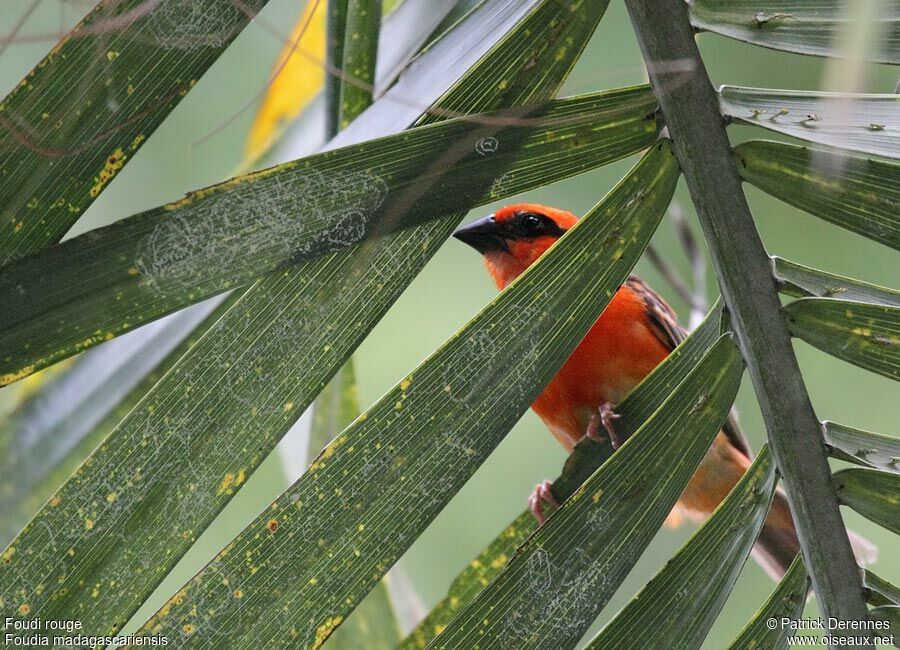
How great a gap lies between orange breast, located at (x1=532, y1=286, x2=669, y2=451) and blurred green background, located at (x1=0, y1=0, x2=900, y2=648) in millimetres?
1987

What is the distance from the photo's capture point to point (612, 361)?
2.46 metres

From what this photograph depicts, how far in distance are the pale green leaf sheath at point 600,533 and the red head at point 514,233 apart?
4.76 feet

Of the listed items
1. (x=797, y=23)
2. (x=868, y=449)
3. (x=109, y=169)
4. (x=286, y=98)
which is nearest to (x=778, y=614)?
(x=868, y=449)

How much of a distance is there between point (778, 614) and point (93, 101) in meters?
1.17

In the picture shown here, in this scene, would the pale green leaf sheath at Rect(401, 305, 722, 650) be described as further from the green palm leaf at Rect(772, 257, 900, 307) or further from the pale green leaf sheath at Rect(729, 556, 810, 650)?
the pale green leaf sheath at Rect(729, 556, 810, 650)

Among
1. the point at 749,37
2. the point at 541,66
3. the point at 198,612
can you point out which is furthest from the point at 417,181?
the point at 198,612

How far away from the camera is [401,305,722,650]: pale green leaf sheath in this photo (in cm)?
136

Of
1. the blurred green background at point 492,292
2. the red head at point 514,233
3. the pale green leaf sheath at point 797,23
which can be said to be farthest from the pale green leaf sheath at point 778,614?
the blurred green background at point 492,292

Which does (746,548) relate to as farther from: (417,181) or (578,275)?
(417,181)

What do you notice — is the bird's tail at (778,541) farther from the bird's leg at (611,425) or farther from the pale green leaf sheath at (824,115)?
the pale green leaf sheath at (824,115)

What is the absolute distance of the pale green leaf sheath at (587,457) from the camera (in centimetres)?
136

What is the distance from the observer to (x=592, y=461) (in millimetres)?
1548

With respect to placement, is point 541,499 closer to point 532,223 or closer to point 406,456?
point 406,456

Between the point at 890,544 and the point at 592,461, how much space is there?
449cm
